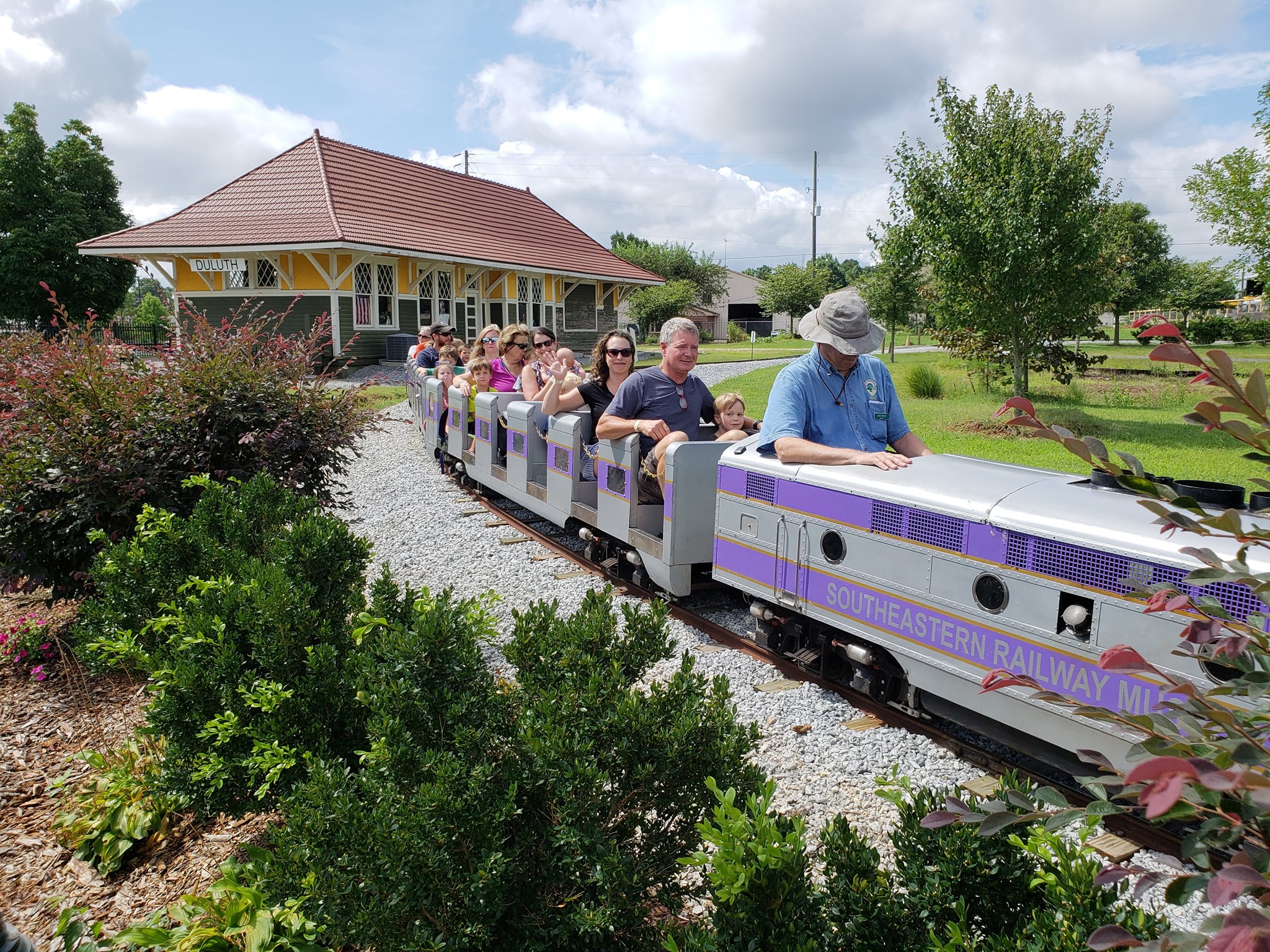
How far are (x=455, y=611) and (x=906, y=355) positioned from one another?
1725 inches

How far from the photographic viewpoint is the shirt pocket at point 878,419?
17.3 feet

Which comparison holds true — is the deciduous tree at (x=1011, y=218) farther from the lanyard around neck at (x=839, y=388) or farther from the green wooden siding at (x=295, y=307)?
the green wooden siding at (x=295, y=307)

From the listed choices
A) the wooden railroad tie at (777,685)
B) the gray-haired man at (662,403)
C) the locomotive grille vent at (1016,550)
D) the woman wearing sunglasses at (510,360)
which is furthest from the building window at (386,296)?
the locomotive grille vent at (1016,550)

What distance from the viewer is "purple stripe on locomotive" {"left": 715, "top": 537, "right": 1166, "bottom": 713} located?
11.0ft

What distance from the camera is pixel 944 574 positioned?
157 inches

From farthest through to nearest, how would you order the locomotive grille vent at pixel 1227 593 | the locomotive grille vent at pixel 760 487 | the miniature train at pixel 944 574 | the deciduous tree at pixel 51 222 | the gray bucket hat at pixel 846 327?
the deciduous tree at pixel 51 222
the locomotive grille vent at pixel 760 487
the gray bucket hat at pixel 846 327
the miniature train at pixel 944 574
the locomotive grille vent at pixel 1227 593

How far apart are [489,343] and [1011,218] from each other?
8.91 metres

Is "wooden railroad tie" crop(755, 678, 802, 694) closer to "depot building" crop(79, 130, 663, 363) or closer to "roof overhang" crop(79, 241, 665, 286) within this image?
"depot building" crop(79, 130, 663, 363)

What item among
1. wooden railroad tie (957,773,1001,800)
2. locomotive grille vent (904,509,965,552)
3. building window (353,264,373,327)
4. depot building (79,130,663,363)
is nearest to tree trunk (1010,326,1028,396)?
locomotive grille vent (904,509,965,552)

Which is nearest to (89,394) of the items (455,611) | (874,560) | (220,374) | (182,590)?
(220,374)

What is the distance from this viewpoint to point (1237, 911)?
3.19 feet

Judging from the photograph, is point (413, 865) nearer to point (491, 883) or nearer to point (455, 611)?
point (491, 883)

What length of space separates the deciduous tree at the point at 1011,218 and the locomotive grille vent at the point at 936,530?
11780 mm

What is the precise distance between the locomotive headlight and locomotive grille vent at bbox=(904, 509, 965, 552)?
54 centimetres
